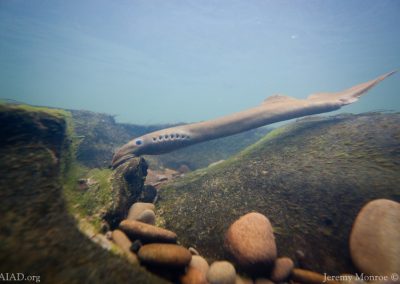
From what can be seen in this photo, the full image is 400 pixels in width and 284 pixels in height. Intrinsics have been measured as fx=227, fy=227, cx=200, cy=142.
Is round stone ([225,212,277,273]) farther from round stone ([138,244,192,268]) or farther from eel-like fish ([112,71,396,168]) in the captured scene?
eel-like fish ([112,71,396,168])

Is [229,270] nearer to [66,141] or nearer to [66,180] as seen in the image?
[66,180]

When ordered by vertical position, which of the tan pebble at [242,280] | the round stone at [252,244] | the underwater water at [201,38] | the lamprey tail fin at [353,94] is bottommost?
the tan pebble at [242,280]

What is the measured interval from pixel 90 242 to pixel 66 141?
2292mm

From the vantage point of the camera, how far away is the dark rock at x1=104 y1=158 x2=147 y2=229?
12.3ft

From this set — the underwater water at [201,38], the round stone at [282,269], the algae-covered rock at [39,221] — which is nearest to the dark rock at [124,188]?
the algae-covered rock at [39,221]

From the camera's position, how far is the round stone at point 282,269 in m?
3.07

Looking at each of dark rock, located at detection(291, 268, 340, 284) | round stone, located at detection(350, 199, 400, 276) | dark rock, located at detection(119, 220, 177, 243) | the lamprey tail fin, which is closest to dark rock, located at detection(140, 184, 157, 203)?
dark rock, located at detection(119, 220, 177, 243)

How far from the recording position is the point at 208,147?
37.9 ft

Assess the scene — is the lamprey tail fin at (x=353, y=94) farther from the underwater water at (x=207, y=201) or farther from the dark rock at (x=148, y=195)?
the dark rock at (x=148, y=195)

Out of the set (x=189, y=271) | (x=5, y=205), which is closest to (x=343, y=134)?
(x=189, y=271)

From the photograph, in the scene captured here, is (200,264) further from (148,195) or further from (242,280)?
(148,195)

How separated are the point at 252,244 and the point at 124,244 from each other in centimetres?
174

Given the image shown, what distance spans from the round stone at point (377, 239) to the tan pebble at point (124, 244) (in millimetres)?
2979

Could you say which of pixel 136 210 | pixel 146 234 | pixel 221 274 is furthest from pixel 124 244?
pixel 221 274
